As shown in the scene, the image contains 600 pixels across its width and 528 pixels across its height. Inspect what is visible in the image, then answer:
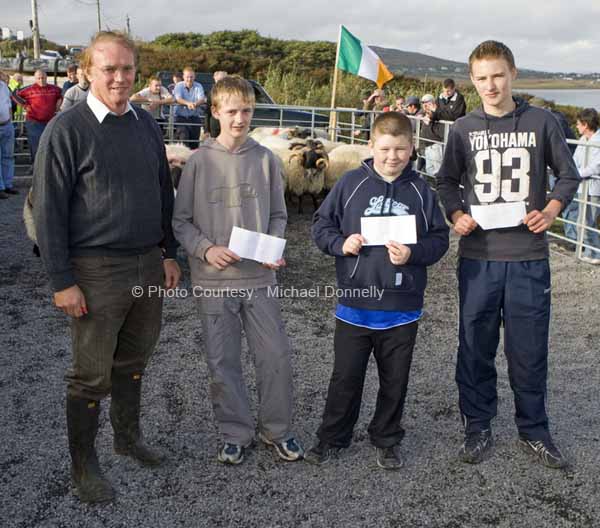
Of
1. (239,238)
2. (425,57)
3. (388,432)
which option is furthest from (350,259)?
(425,57)

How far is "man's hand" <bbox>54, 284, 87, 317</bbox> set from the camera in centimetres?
281

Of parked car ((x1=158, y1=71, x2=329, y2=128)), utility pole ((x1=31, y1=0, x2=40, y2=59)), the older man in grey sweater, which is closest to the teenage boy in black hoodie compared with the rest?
the older man in grey sweater

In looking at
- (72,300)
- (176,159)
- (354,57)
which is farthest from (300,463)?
(354,57)

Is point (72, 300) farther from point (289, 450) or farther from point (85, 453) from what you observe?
point (289, 450)

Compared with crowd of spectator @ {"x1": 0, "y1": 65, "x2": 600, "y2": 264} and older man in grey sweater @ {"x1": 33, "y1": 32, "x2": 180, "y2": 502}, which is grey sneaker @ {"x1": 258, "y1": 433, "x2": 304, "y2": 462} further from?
crowd of spectator @ {"x1": 0, "y1": 65, "x2": 600, "y2": 264}

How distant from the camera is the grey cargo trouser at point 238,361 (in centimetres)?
335

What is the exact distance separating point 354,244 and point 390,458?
1064mm

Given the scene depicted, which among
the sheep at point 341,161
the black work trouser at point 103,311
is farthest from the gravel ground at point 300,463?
the sheep at point 341,161

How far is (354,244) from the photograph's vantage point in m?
3.18

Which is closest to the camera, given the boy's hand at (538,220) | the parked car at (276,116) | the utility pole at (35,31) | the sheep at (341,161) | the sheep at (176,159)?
the boy's hand at (538,220)

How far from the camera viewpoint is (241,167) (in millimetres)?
3279

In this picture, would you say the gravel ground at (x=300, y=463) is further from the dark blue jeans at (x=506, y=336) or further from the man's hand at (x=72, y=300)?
the man's hand at (x=72, y=300)

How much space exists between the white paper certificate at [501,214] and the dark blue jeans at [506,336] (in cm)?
20

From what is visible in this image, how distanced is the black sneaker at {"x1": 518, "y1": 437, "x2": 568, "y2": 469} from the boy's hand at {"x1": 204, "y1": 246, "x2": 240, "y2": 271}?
174 cm
